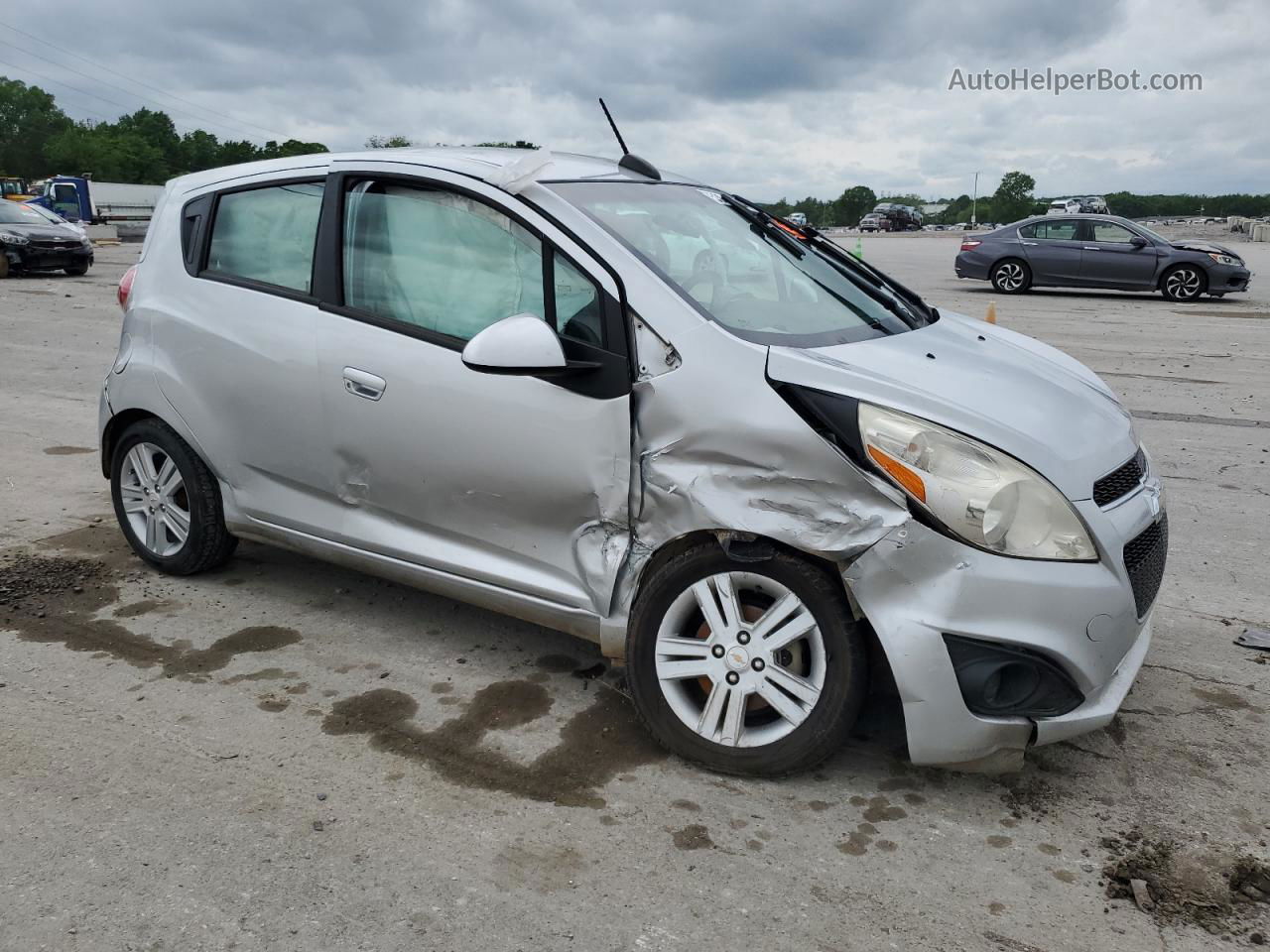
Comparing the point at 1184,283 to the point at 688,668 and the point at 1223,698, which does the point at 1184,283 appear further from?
the point at 688,668

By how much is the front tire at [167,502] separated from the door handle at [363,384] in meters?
1.04

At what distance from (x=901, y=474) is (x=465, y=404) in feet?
4.57

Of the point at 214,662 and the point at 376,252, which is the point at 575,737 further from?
the point at 376,252

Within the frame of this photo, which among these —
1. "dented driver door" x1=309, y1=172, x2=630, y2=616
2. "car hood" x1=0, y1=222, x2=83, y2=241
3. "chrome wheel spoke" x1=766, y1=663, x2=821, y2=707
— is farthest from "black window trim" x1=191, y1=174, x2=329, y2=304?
"car hood" x1=0, y1=222, x2=83, y2=241

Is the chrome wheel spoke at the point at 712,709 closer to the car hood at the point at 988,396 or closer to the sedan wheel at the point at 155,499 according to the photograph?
the car hood at the point at 988,396

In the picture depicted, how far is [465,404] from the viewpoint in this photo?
11.4 feet

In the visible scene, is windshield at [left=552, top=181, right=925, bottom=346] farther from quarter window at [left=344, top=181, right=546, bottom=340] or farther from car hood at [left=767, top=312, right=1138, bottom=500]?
quarter window at [left=344, top=181, right=546, bottom=340]

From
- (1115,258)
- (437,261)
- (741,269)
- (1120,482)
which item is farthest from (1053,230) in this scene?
(437,261)

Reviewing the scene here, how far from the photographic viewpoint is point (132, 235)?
3888cm

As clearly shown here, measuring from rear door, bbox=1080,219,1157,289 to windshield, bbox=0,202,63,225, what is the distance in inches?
757

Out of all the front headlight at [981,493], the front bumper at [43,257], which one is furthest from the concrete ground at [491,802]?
the front bumper at [43,257]

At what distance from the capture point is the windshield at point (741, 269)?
11.1 feet

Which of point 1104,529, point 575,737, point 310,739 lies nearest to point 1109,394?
point 1104,529

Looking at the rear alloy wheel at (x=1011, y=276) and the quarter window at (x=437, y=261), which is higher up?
the quarter window at (x=437, y=261)
